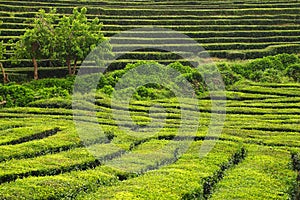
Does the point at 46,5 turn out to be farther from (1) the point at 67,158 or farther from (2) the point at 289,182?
(2) the point at 289,182

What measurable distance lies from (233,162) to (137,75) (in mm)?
18405

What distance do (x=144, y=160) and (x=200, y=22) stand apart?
116ft

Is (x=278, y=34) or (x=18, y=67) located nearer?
(x=18, y=67)

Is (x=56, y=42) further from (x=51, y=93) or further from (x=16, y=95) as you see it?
(x=16, y=95)

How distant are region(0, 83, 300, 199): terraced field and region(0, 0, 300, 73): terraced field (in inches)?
667

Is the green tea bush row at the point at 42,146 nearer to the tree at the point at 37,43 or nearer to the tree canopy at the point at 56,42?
the tree canopy at the point at 56,42

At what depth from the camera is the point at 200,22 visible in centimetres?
5144

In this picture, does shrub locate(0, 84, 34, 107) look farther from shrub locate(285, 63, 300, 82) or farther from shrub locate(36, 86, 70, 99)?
shrub locate(285, 63, 300, 82)

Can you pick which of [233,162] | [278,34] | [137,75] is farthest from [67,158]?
[278,34]

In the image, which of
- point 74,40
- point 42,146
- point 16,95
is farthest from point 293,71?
point 42,146

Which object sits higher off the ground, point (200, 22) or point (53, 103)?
point (200, 22)

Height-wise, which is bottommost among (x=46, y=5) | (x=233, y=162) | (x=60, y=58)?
(x=233, y=162)

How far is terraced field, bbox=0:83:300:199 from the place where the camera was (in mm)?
15250

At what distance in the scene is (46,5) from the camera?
5256cm
